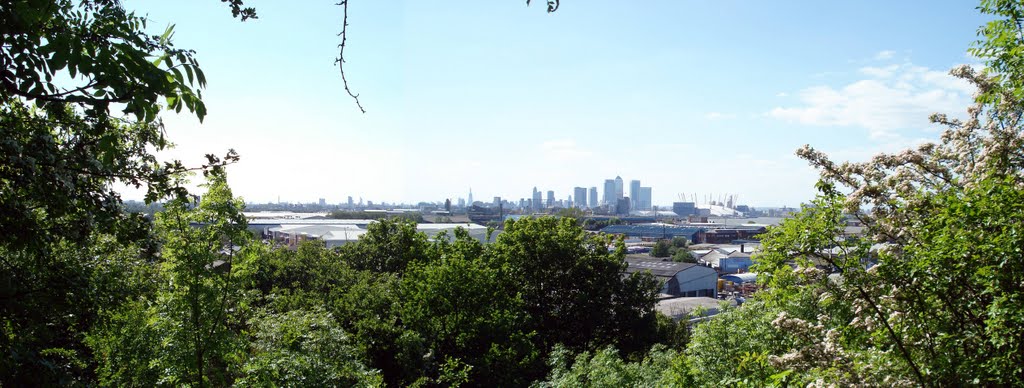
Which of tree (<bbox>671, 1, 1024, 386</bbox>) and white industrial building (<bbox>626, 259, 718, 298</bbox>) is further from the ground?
tree (<bbox>671, 1, 1024, 386</bbox>)

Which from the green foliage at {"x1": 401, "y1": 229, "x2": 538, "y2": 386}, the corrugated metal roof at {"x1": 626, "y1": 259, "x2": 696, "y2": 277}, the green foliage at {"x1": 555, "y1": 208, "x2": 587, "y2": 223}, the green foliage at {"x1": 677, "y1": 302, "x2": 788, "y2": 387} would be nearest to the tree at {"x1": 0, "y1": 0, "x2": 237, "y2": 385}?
the green foliage at {"x1": 677, "y1": 302, "x2": 788, "y2": 387}

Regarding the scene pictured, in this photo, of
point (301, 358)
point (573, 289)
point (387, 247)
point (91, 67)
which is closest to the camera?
point (91, 67)

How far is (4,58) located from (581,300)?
58.1ft

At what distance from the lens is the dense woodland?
124 inches

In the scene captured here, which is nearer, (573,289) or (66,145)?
(66,145)

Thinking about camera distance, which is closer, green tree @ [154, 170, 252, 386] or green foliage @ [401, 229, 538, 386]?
green tree @ [154, 170, 252, 386]

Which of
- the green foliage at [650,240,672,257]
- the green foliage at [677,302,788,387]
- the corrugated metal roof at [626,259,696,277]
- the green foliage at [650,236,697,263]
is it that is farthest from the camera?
the green foliage at [650,240,672,257]

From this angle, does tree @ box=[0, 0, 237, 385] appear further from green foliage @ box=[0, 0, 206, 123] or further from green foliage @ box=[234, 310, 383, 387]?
green foliage @ box=[234, 310, 383, 387]

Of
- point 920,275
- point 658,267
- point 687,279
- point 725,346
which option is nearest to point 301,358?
point 725,346

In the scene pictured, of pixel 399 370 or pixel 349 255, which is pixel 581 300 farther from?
pixel 349 255

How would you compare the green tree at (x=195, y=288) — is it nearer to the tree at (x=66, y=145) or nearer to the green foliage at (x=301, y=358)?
the green foliage at (x=301, y=358)

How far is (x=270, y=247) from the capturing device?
923 centimetres

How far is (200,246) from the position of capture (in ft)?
25.0

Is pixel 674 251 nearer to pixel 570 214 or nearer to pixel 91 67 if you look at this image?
pixel 570 214
